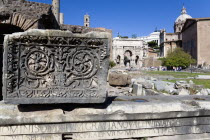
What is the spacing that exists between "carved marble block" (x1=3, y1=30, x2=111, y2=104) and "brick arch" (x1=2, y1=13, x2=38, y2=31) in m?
3.73

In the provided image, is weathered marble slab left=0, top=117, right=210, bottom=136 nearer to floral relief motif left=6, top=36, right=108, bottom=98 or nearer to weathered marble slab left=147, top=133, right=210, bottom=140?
weathered marble slab left=147, top=133, right=210, bottom=140

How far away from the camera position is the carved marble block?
7.70ft

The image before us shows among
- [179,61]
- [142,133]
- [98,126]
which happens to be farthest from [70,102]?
[179,61]

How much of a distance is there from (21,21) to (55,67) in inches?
159

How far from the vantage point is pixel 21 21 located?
566 cm

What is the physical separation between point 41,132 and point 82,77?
92 centimetres

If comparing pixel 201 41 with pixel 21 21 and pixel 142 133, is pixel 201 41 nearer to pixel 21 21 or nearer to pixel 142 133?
pixel 21 21

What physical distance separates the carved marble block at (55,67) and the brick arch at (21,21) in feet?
12.2

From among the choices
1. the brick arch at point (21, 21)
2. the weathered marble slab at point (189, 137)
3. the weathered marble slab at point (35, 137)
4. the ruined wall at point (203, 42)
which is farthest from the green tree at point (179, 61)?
the weathered marble slab at point (35, 137)

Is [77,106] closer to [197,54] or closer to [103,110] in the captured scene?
[103,110]

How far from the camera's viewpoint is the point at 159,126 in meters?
2.61

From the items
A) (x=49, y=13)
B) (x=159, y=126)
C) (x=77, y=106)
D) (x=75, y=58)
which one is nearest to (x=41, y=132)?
(x=77, y=106)

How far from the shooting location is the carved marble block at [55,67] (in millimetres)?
2348

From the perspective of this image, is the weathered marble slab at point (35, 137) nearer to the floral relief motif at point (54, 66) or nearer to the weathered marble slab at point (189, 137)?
the floral relief motif at point (54, 66)
